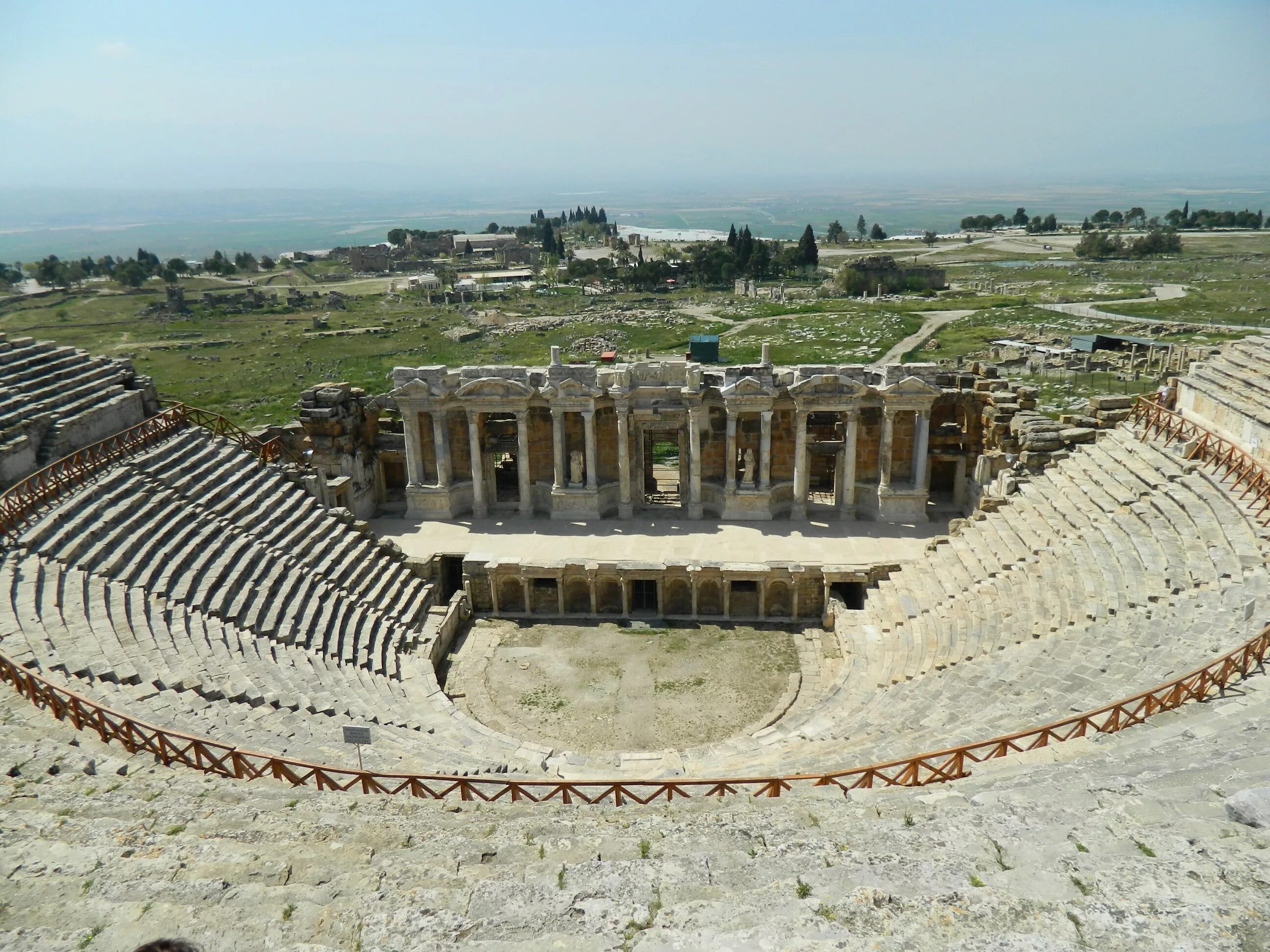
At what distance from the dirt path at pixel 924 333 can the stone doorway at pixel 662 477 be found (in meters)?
21.6

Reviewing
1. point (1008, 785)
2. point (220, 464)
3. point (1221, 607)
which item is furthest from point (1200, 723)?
point (220, 464)

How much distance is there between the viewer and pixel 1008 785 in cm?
1016

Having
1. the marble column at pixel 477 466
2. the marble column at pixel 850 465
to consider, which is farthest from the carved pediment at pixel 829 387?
the marble column at pixel 477 466

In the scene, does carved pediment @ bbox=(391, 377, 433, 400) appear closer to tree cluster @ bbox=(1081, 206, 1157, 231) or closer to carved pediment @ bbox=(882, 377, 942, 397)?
carved pediment @ bbox=(882, 377, 942, 397)

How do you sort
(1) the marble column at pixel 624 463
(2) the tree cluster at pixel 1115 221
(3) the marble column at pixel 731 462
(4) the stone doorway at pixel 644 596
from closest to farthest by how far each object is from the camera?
1. (4) the stone doorway at pixel 644 596
2. (1) the marble column at pixel 624 463
3. (3) the marble column at pixel 731 462
4. (2) the tree cluster at pixel 1115 221

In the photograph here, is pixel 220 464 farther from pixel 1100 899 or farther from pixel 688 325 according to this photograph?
pixel 688 325

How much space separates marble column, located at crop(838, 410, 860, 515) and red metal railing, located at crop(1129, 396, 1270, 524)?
292 inches

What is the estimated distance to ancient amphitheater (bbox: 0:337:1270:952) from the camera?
26.0ft

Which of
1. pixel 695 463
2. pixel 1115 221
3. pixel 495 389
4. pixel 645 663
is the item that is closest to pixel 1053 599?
pixel 645 663

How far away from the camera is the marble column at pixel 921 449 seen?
26.2 meters

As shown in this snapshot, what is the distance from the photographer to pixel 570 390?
26.4m

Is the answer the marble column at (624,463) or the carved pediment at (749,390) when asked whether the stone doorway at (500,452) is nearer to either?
the marble column at (624,463)

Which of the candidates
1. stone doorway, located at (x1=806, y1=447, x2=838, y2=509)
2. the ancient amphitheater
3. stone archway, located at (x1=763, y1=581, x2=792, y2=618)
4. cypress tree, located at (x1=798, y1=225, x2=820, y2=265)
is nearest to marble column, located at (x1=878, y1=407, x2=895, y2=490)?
the ancient amphitheater

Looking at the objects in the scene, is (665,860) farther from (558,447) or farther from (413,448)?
(413,448)
